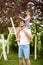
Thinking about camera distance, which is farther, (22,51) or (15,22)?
(15,22)

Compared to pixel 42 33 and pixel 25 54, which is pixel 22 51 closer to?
pixel 25 54

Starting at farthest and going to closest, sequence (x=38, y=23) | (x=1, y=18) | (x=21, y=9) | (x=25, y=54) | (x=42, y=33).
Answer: (x=42, y=33), (x=38, y=23), (x=1, y=18), (x=21, y=9), (x=25, y=54)

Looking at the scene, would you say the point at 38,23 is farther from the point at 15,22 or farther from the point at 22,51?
the point at 22,51

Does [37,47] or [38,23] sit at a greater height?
[38,23]

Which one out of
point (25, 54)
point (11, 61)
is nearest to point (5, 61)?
point (11, 61)

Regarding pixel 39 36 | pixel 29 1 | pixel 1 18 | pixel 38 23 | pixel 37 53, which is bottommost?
pixel 37 53

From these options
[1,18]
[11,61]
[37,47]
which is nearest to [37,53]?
[37,47]

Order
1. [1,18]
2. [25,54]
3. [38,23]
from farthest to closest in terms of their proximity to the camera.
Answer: [38,23], [1,18], [25,54]

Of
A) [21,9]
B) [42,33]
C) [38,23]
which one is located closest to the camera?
[21,9]

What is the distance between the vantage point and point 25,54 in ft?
20.7

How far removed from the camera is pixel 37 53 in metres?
11.1

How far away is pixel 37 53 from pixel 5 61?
207 cm

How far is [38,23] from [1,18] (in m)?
1.54

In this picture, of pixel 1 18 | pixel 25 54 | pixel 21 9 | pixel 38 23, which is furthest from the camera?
pixel 38 23
